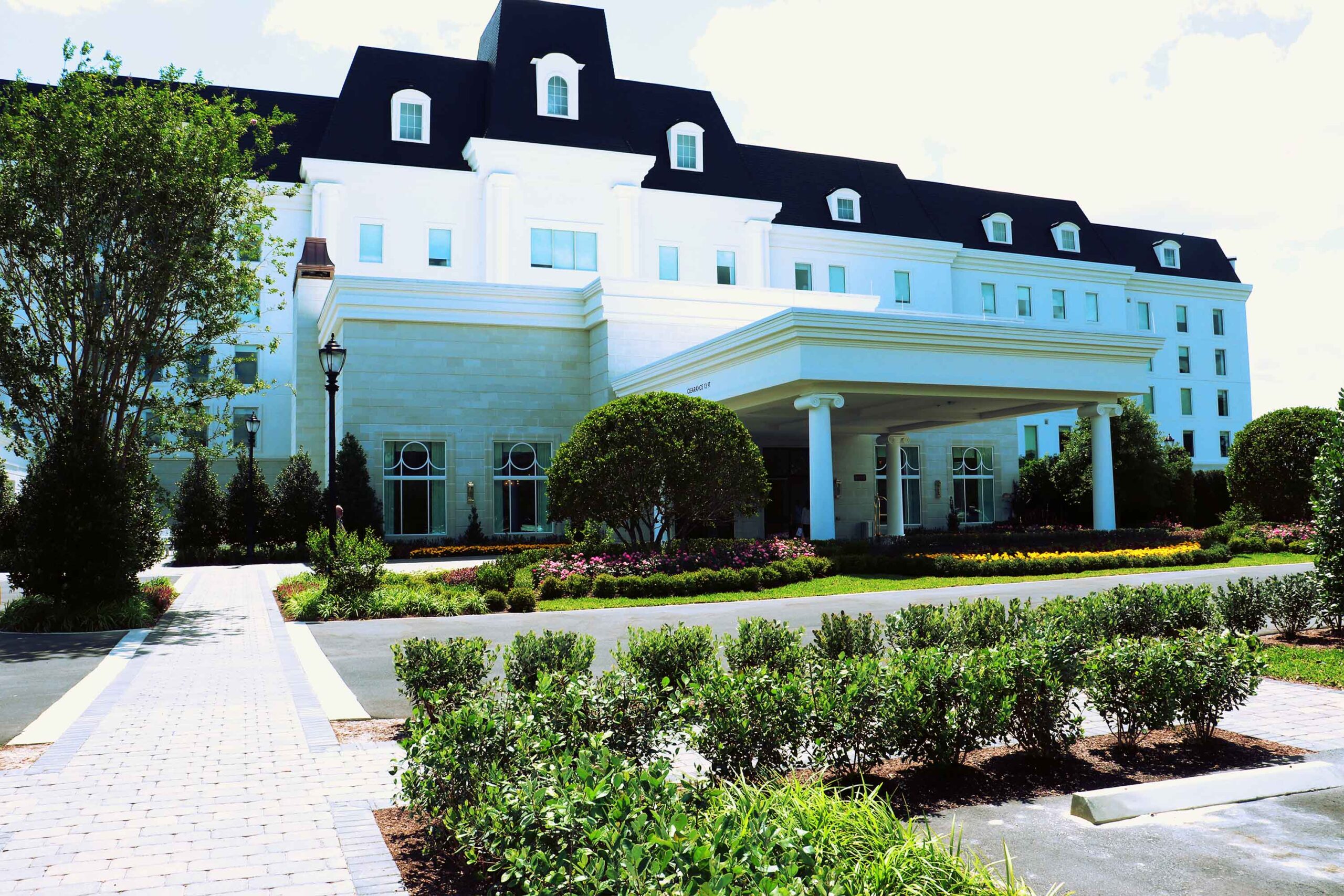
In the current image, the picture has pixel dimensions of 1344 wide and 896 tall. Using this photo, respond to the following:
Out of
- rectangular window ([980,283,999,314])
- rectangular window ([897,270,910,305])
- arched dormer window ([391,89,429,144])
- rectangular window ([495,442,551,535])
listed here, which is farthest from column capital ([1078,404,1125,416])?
arched dormer window ([391,89,429,144])

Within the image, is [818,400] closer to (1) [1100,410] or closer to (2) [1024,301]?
(1) [1100,410]

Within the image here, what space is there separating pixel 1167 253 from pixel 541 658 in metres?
59.2

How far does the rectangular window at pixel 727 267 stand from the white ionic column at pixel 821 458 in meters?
19.3

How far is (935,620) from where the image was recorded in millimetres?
9219

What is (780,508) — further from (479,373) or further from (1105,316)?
(1105,316)

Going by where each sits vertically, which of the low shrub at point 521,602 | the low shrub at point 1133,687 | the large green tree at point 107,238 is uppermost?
the large green tree at point 107,238

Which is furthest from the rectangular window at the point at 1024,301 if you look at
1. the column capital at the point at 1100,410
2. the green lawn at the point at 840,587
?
the green lawn at the point at 840,587

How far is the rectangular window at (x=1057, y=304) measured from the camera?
51.8m

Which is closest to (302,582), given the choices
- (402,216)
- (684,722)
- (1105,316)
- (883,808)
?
(684,722)

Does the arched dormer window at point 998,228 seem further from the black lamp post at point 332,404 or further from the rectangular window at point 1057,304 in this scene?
the black lamp post at point 332,404

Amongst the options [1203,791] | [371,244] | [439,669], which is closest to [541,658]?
[439,669]

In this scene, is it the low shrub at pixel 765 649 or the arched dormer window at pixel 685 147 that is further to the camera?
the arched dormer window at pixel 685 147

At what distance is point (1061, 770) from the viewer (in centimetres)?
640

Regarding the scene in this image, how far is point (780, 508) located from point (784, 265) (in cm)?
1486
